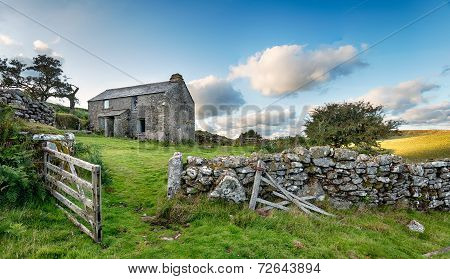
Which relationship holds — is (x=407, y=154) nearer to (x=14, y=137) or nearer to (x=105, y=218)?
(x=105, y=218)

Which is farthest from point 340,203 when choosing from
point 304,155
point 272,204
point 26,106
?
point 26,106

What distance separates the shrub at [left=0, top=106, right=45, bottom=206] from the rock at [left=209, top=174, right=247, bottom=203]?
4.63 m

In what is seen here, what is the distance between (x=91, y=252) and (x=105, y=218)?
1778 mm

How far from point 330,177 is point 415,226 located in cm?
265

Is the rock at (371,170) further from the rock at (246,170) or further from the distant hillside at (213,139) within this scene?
the distant hillside at (213,139)

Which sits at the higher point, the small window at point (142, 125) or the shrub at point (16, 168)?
the small window at point (142, 125)

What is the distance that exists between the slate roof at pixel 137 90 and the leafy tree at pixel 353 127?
20.6 m

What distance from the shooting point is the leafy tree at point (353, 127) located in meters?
15.1

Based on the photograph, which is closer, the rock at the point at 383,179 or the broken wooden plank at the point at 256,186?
the broken wooden plank at the point at 256,186

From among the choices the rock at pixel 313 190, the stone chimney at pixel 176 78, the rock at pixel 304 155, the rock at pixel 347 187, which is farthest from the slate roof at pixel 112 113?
the rock at pixel 347 187

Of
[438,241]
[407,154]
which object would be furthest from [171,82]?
[438,241]

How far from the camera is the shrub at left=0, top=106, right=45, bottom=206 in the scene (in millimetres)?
6219

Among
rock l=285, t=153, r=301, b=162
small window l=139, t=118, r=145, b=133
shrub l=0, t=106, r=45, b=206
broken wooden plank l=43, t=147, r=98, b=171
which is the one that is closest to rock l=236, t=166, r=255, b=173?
rock l=285, t=153, r=301, b=162

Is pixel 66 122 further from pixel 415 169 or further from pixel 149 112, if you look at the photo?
pixel 415 169
